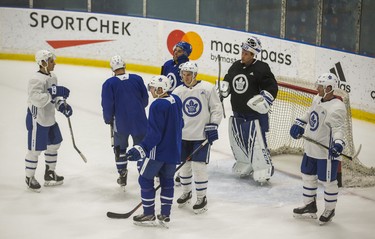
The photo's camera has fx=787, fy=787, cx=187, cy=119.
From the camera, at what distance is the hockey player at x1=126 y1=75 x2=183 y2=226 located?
18.2ft

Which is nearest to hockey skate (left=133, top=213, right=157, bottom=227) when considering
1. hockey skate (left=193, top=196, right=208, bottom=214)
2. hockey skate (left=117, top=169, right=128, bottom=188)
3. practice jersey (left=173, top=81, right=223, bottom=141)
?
hockey skate (left=193, top=196, right=208, bottom=214)

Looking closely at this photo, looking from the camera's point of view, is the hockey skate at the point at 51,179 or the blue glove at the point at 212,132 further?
the hockey skate at the point at 51,179

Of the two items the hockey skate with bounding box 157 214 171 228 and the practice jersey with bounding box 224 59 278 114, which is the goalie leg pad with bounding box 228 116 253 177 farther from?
the hockey skate with bounding box 157 214 171 228

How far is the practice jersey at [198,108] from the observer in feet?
20.4

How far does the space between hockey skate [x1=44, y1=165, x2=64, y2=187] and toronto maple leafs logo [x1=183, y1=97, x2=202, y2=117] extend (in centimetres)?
143

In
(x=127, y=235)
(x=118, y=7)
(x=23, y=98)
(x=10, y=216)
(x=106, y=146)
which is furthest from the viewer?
(x=118, y=7)

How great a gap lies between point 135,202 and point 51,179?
0.88 meters

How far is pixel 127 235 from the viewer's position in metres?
5.71

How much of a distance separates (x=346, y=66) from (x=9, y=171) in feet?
14.3

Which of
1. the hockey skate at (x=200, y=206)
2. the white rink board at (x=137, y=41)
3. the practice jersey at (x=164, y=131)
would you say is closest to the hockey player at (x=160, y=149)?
the practice jersey at (x=164, y=131)

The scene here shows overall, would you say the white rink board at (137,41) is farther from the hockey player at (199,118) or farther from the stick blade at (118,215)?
the stick blade at (118,215)

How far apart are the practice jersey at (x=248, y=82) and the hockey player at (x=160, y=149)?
50.1 inches

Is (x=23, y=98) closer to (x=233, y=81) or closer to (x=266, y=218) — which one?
(x=233, y=81)

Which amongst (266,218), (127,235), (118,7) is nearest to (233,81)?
(266,218)
